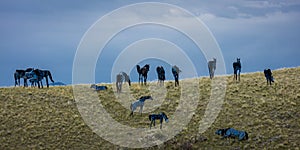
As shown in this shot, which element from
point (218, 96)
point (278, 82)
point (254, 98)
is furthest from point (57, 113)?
point (278, 82)

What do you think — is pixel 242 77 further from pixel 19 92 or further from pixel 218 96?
pixel 19 92

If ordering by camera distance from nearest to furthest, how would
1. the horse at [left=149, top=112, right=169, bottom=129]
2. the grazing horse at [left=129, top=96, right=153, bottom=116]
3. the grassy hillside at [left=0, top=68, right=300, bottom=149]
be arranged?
the grassy hillside at [left=0, top=68, right=300, bottom=149] → the horse at [left=149, top=112, right=169, bottom=129] → the grazing horse at [left=129, top=96, right=153, bottom=116]

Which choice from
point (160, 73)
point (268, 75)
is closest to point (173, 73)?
point (160, 73)

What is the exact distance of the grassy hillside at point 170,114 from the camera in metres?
36.9

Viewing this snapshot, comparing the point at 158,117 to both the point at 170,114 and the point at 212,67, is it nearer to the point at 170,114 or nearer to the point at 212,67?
the point at 170,114

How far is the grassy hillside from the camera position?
1454 inches

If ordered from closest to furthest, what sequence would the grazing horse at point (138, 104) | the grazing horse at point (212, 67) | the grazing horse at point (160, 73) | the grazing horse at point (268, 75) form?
the grazing horse at point (138, 104)
the grazing horse at point (268, 75)
the grazing horse at point (160, 73)
the grazing horse at point (212, 67)

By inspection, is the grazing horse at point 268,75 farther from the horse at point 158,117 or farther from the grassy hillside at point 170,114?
the horse at point 158,117

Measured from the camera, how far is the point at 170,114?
141ft

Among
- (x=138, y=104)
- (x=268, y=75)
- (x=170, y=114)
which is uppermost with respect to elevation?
(x=268, y=75)

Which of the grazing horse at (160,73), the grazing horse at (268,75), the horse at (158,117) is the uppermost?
the grazing horse at (160,73)

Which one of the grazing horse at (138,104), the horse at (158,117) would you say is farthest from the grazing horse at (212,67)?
the horse at (158,117)

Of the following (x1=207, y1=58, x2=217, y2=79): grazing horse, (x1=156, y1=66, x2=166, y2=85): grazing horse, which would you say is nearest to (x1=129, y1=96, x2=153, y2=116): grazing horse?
(x1=156, y1=66, x2=166, y2=85): grazing horse

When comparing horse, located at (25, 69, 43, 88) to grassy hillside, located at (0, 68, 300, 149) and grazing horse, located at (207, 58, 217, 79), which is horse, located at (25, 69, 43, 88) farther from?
grazing horse, located at (207, 58, 217, 79)
